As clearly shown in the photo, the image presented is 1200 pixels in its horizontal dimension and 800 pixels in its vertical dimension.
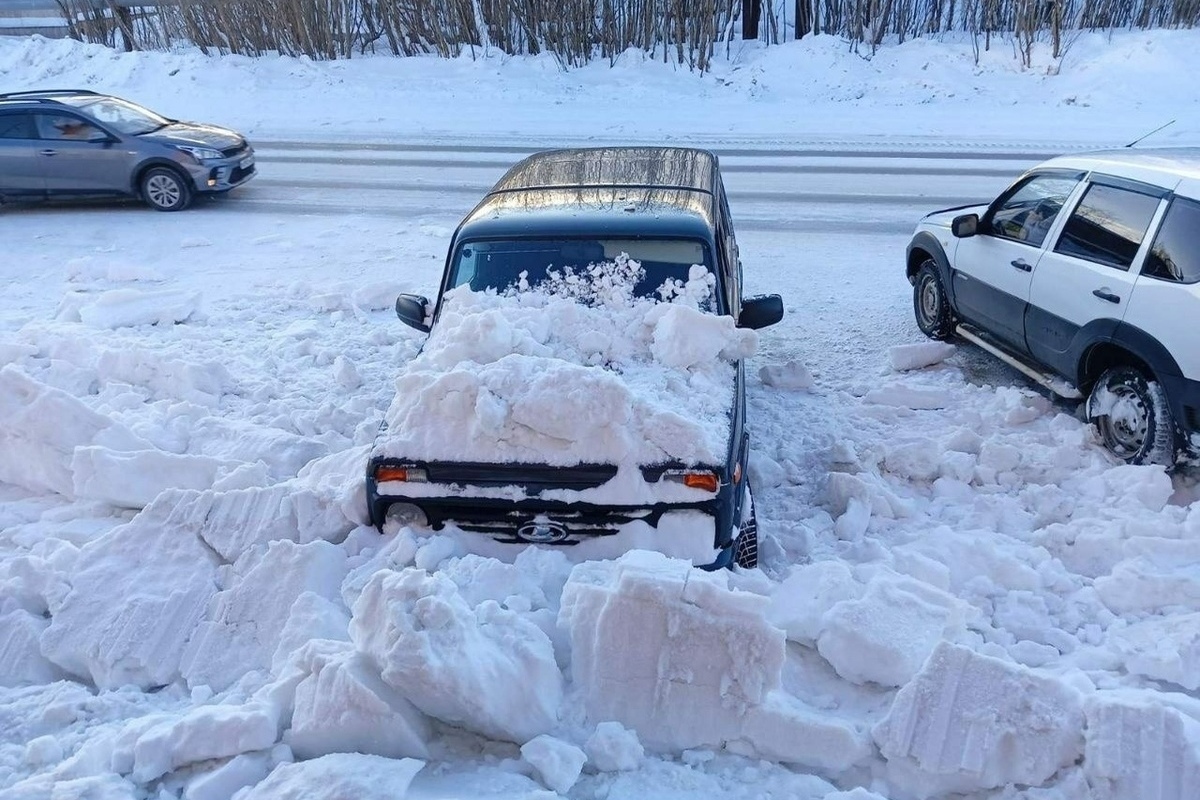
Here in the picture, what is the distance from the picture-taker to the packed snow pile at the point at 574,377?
179 inches

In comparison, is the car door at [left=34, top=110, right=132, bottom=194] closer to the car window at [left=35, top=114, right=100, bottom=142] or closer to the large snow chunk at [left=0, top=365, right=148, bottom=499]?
the car window at [left=35, top=114, right=100, bottom=142]

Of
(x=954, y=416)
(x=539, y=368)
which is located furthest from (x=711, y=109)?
(x=539, y=368)

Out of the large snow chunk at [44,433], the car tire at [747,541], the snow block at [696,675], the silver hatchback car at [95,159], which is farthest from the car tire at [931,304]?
the silver hatchback car at [95,159]

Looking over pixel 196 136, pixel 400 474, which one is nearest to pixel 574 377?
pixel 400 474

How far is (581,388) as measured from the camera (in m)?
4.55

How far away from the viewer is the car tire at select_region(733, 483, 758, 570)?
4.90 meters

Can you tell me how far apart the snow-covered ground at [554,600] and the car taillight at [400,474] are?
0.27 m

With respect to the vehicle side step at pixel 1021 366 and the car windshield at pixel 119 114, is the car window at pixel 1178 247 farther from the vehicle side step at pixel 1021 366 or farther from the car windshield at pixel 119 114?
the car windshield at pixel 119 114

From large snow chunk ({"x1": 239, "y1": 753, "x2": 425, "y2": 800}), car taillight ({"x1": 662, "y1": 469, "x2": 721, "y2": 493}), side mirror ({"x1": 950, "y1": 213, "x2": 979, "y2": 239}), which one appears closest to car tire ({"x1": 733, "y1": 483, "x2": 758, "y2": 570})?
car taillight ({"x1": 662, "y1": 469, "x2": 721, "y2": 493})

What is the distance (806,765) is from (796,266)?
285 inches

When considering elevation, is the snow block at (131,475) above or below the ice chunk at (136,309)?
below

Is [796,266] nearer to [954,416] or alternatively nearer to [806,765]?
[954,416]

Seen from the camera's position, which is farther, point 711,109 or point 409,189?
point 711,109

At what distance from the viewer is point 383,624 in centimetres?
365
